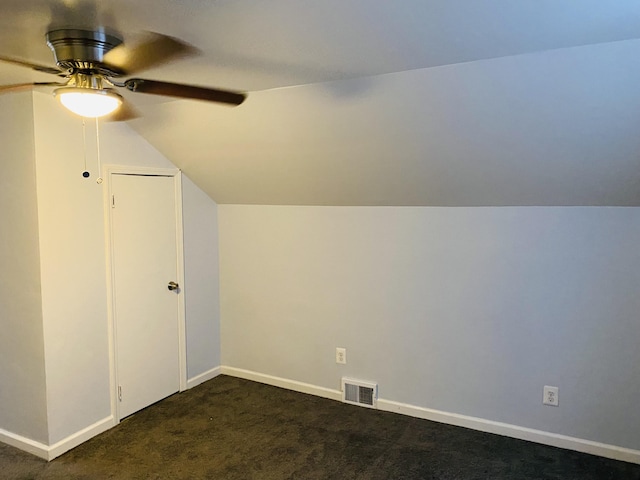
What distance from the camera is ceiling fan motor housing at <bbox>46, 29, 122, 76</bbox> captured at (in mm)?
1889

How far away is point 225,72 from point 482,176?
1.60 meters

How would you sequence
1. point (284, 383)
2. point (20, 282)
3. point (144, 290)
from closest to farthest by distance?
point (20, 282)
point (144, 290)
point (284, 383)

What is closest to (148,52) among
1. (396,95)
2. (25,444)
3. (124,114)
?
(396,95)

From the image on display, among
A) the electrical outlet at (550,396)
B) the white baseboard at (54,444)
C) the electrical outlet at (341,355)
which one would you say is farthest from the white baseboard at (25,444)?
the electrical outlet at (550,396)

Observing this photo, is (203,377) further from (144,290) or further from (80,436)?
(80,436)

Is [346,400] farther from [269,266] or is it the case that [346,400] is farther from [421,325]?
[269,266]

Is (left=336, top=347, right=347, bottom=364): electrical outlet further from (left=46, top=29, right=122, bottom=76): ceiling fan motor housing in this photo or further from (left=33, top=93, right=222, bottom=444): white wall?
(left=46, top=29, right=122, bottom=76): ceiling fan motor housing

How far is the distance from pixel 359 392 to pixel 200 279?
1615 mm

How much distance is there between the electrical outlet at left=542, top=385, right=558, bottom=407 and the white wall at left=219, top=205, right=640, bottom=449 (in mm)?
30

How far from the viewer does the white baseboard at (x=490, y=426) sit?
3029mm

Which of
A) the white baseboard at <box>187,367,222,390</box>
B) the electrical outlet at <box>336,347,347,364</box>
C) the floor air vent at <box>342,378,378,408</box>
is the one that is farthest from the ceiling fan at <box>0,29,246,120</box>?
the white baseboard at <box>187,367,222,390</box>

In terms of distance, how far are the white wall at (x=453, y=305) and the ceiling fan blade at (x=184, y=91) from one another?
177 centimetres

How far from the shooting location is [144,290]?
3.74 m

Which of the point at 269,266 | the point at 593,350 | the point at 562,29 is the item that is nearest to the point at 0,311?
the point at 269,266
